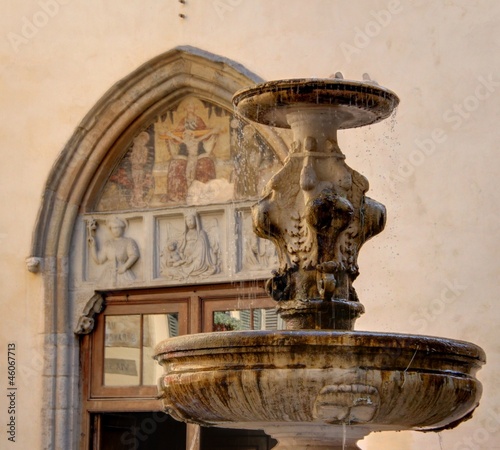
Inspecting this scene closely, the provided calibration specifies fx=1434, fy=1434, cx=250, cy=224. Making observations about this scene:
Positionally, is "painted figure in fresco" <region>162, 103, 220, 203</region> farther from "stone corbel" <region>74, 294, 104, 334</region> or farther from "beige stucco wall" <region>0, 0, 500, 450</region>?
"stone corbel" <region>74, 294, 104, 334</region>

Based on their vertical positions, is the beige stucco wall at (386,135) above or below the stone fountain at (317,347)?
above

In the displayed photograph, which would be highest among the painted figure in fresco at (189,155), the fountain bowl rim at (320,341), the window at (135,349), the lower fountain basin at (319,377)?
the painted figure in fresco at (189,155)

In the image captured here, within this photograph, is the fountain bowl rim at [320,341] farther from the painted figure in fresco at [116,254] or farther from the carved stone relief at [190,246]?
the painted figure in fresco at [116,254]

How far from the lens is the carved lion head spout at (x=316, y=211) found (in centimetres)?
580

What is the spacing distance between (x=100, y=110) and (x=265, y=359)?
15.9 feet

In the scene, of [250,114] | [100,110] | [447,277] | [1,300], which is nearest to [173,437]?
[1,300]

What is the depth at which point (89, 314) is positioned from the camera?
9.63m

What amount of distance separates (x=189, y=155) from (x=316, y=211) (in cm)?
384

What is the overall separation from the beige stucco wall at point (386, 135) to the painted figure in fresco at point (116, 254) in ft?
1.40

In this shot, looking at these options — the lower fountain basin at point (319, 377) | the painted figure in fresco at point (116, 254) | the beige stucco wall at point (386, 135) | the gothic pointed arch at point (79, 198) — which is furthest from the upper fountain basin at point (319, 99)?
the painted figure in fresco at point (116, 254)

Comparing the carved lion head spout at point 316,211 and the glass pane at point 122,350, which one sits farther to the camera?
the glass pane at point 122,350

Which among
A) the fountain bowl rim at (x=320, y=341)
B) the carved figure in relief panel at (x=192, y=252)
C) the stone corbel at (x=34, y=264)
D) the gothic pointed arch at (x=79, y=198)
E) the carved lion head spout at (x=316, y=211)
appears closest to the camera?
the fountain bowl rim at (x=320, y=341)

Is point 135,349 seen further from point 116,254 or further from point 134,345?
point 116,254

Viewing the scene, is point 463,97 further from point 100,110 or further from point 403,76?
point 100,110
